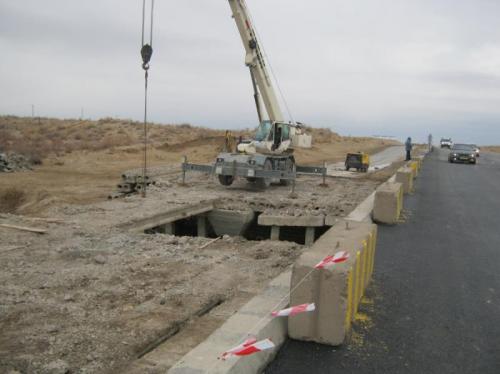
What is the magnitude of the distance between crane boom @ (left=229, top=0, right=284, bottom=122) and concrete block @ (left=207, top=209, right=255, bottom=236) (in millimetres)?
6141

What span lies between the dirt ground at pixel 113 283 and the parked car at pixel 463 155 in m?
27.1

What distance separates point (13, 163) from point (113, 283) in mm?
20156

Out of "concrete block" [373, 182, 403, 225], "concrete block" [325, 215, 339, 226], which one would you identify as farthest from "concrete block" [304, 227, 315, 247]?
"concrete block" [373, 182, 403, 225]

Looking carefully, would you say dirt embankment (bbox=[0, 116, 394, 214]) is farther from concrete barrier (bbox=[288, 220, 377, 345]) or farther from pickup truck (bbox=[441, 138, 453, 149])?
pickup truck (bbox=[441, 138, 453, 149])

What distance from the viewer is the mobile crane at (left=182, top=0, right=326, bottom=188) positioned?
57.0 ft

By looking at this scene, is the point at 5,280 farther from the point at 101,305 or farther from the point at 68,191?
the point at 68,191

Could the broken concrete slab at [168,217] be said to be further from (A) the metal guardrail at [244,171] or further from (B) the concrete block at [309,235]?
(B) the concrete block at [309,235]

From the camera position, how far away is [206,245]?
9.71 meters

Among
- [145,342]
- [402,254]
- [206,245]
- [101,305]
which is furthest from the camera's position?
[206,245]

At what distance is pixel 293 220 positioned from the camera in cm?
1327

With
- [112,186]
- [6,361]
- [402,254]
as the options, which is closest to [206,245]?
[402,254]

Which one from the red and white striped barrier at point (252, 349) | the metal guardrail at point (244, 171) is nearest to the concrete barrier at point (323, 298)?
the red and white striped barrier at point (252, 349)

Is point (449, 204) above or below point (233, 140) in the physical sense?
below

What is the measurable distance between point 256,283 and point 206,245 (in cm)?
278
